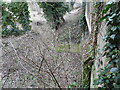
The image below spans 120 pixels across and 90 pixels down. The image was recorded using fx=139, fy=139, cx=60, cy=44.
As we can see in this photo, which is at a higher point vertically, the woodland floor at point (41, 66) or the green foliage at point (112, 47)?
the green foliage at point (112, 47)

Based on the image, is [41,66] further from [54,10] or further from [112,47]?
[54,10]

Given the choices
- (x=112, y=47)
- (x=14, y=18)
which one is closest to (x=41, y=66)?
(x=112, y=47)

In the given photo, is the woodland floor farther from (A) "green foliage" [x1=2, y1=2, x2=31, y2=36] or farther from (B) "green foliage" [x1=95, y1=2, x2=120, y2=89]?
(A) "green foliage" [x1=2, y1=2, x2=31, y2=36]

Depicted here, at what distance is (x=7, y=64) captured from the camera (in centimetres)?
377

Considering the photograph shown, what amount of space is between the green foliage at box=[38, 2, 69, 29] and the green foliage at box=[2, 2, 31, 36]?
799 mm

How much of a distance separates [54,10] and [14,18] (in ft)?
6.14

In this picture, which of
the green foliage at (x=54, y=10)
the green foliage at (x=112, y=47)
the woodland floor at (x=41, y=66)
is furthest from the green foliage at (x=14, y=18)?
the green foliage at (x=112, y=47)

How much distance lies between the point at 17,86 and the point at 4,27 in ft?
13.8

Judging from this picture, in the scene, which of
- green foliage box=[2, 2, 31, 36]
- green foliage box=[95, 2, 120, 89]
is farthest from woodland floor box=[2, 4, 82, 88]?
green foliage box=[2, 2, 31, 36]

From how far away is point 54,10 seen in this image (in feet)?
20.3

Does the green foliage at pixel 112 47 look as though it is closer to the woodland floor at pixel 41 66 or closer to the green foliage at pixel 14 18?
the woodland floor at pixel 41 66

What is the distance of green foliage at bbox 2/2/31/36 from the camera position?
237 inches

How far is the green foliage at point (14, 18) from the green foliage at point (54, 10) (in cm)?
80

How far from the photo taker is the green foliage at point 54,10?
600cm
